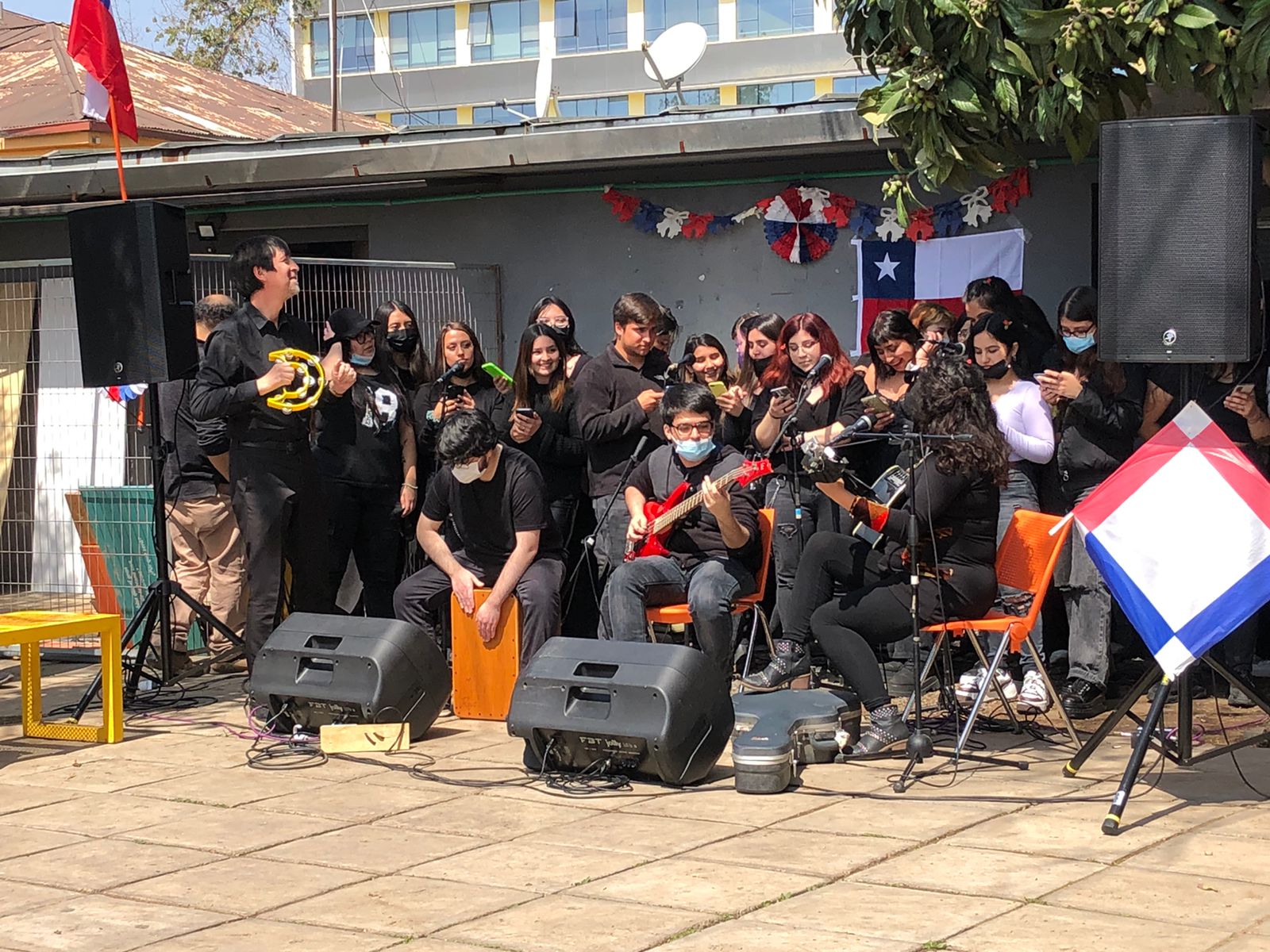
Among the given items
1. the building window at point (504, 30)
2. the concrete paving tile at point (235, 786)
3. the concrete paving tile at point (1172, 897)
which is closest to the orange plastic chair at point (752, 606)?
the concrete paving tile at point (235, 786)

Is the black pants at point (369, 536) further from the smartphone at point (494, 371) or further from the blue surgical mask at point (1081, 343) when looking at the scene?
the blue surgical mask at point (1081, 343)

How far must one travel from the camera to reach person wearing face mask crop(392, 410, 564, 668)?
737 cm

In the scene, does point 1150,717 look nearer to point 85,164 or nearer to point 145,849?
point 145,849

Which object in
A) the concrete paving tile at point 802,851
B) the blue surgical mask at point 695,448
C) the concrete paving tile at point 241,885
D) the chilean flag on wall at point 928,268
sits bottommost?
the concrete paving tile at point 241,885

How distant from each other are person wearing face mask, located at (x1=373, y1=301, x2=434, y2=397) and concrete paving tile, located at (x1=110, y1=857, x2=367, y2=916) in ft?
12.9

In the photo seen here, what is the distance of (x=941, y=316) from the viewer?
8336mm

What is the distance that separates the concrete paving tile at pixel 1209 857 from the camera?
481 cm

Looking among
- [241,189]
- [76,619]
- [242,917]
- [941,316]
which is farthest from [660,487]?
[241,189]

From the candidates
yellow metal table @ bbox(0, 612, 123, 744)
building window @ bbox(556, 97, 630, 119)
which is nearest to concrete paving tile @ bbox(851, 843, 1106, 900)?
yellow metal table @ bbox(0, 612, 123, 744)

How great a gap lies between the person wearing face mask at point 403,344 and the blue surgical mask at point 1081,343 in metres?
3.27

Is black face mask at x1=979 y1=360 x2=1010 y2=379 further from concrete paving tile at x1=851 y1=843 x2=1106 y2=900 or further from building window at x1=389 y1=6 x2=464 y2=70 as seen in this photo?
building window at x1=389 y1=6 x2=464 y2=70

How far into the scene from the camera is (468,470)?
7.41 m

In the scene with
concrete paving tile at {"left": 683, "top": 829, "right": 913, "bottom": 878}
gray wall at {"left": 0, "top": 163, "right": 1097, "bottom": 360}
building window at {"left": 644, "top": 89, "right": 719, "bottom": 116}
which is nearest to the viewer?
concrete paving tile at {"left": 683, "top": 829, "right": 913, "bottom": 878}

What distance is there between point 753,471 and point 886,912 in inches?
107
